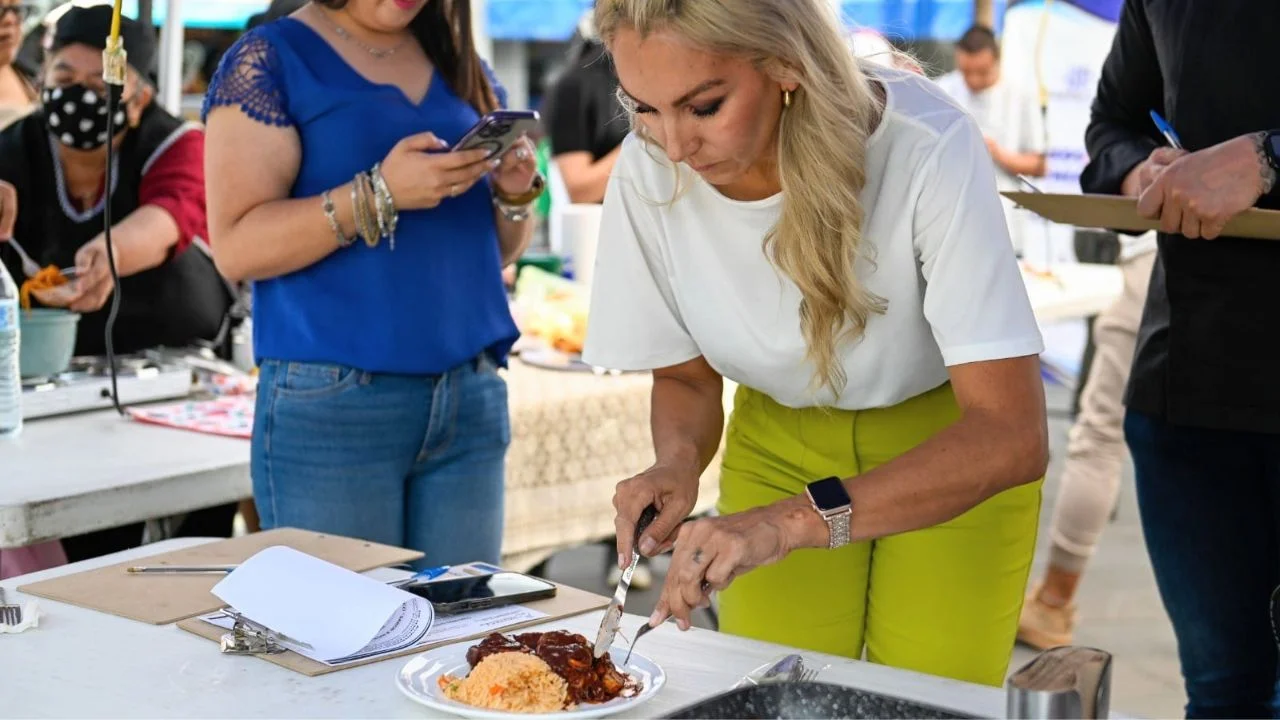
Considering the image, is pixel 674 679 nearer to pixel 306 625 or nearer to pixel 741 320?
pixel 306 625

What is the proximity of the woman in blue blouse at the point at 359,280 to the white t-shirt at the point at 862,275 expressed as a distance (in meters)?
0.40

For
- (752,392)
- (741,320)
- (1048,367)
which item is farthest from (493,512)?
(1048,367)

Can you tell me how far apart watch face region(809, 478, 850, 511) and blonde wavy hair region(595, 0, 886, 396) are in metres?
0.22

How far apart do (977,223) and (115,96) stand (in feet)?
4.71

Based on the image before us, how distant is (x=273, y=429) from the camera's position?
207 centimetres

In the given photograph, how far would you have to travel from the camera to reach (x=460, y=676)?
A: 1.35 m

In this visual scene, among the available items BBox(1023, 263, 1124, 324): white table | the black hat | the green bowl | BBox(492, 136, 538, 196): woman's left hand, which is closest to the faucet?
BBox(492, 136, 538, 196): woman's left hand

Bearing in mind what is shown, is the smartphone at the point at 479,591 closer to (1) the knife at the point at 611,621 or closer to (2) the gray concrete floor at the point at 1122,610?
(1) the knife at the point at 611,621

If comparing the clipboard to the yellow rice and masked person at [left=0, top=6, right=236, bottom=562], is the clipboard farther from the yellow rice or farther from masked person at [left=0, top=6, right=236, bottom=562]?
masked person at [left=0, top=6, right=236, bottom=562]

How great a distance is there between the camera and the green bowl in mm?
2533

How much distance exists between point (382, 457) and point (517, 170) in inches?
20.0

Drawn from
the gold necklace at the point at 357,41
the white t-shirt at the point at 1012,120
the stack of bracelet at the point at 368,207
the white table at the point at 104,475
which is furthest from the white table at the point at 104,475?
the white t-shirt at the point at 1012,120

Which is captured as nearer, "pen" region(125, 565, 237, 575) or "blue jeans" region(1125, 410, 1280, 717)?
"pen" region(125, 565, 237, 575)

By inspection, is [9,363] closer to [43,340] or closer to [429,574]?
[43,340]
